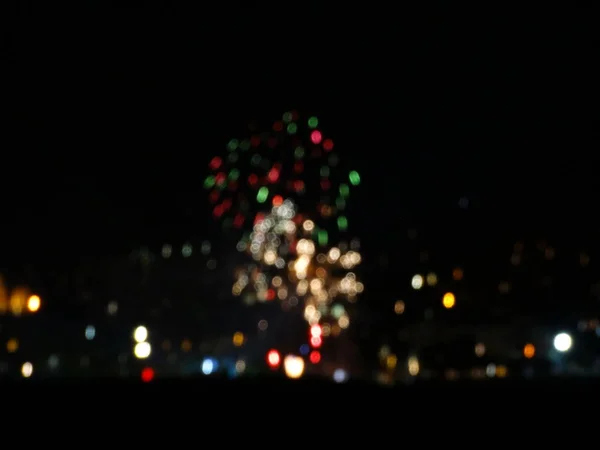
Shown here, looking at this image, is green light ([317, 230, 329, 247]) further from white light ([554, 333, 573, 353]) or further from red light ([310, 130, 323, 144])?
white light ([554, 333, 573, 353])

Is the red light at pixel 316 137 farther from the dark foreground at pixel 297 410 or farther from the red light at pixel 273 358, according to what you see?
the dark foreground at pixel 297 410

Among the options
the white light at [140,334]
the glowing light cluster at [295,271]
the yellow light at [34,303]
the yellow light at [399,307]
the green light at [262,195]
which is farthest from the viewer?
the green light at [262,195]

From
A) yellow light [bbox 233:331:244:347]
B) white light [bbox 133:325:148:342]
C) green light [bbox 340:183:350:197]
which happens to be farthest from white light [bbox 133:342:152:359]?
green light [bbox 340:183:350:197]

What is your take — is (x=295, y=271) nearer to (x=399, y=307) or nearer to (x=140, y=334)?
(x=140, y=334)

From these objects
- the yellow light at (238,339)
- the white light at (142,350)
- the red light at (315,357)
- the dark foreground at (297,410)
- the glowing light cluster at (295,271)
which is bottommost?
the dark foreground at (297,410)

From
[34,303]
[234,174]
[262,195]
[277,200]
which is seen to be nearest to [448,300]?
[277,200]

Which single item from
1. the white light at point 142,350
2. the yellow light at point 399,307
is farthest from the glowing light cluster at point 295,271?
the white light at point 142,350

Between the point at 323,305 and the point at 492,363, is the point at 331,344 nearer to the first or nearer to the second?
the point at 323,305
